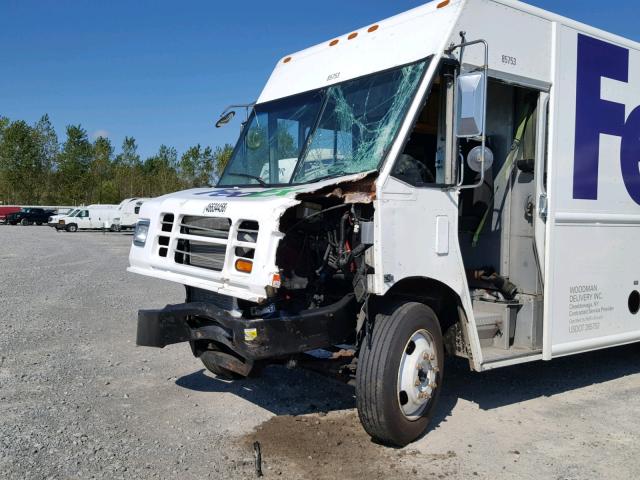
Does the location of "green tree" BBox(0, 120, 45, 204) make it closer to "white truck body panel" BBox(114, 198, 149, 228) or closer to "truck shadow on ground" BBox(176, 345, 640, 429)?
"white truck body panel" BBox(114, 198, 149, 228)

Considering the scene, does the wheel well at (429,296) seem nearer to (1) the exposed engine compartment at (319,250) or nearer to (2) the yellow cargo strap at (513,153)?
(1) the exposed engine compartment at (319,250)

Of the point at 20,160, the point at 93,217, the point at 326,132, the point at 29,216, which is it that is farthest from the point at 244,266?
the point at 20,160

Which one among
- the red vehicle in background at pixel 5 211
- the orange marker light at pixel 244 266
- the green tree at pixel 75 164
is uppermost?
the green tree at pixel 75 164

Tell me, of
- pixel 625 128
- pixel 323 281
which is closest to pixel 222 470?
pixel 323 281

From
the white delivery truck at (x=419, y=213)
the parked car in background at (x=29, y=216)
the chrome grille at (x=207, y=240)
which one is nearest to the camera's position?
the chrome grille at (x=207, y=240)

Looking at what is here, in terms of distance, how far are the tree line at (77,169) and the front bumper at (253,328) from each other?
49.7m

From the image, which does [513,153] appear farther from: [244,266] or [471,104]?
[244,266]

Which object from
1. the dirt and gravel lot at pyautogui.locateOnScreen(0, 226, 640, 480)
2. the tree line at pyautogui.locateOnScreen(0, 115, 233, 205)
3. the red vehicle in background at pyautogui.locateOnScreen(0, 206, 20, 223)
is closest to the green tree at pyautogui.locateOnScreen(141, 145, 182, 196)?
the tree line at pyautogui.locateOnScreen(0, 115, 233, 205)

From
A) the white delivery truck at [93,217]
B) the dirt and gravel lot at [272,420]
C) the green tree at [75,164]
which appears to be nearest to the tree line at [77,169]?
the green tree at [75,164]

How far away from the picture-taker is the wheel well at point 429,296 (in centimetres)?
497

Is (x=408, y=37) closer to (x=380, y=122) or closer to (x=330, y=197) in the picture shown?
(x=380, y=122)

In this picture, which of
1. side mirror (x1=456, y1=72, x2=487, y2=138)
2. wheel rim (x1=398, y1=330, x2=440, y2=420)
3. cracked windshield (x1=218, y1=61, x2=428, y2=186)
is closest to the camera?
side mirror (x1=456, y1=72, x2=487, y2=138)

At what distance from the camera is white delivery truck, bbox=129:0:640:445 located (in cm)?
455

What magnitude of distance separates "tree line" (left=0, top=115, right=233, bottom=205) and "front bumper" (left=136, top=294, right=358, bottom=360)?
4974cm
